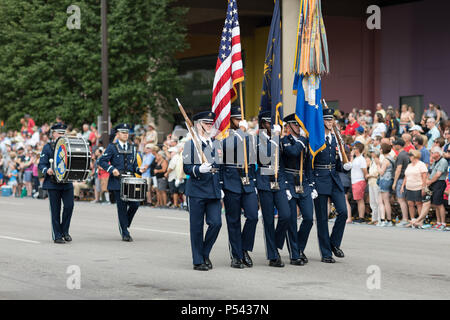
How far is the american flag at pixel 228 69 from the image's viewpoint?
39.6ft

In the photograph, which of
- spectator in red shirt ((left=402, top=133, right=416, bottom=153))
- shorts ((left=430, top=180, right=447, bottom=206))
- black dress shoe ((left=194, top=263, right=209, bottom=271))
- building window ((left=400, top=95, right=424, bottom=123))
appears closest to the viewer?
black dress shoe ((left=194, top=263, right=209, bottom=271))

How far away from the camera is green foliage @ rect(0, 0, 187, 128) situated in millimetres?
31281

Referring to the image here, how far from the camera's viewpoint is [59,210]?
48.3ft

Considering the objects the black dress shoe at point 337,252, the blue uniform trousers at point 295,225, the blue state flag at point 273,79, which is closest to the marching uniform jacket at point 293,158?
the blue uniform trousers at point 295,225

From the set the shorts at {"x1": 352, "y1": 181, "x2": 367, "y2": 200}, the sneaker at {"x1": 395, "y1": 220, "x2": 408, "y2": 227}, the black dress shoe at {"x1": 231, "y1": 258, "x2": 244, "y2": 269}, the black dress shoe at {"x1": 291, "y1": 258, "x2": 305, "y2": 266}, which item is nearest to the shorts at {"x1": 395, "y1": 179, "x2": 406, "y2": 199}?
the sneaker at {"x1": 395, "y1": 220, "x2": 408, "y2": 227}

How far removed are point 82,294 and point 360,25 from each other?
2895cm

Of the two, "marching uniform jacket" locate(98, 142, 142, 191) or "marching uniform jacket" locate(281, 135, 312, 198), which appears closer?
"marching uniform jacket" locate(281, 135, 312, 198)

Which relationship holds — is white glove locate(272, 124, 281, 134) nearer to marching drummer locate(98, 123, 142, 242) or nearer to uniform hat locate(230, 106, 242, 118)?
uniform hat locate(230, 106, 242, 118)

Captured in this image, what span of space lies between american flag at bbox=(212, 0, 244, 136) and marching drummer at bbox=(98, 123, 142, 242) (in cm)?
337

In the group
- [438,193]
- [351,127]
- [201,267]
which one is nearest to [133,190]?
[201,267]

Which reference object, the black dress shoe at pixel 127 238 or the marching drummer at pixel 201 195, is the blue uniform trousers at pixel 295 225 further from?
the black dress shoe at pixel 127 238

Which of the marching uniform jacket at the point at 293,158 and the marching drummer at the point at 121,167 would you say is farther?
the marching drummer at the point at 121,167

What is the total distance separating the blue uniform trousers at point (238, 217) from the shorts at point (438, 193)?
755 cm

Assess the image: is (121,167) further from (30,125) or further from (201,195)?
(30,125)
